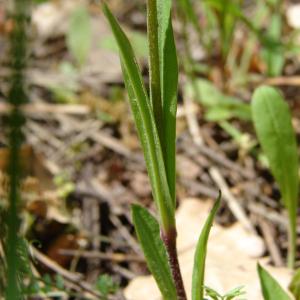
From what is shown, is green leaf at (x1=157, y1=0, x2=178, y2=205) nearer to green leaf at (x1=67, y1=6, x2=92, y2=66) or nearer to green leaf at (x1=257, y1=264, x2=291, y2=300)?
green leaf at (x1=257, y1=264, x2=291, y2=300)

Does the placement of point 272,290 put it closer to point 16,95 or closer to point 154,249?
point 154,249

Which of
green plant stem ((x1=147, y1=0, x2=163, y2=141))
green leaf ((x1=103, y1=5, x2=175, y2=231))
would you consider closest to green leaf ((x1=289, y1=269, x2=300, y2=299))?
green leaf ((x1=103, y1=5, x2=175, y2=231))

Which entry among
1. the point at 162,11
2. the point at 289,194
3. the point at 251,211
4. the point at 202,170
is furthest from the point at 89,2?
the point at 162,11

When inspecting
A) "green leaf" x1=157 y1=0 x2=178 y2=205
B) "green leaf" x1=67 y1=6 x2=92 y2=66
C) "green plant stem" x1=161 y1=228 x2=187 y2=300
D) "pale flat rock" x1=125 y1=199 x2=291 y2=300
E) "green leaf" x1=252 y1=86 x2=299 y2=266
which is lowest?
"pale flat rock" x1=125 y1=199 x2=291 y2=300

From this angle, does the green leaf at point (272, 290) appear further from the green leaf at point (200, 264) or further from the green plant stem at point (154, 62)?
the green plant stem at point (154, 62)

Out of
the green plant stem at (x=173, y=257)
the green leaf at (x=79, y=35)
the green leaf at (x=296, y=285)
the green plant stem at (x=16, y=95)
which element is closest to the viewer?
the green plant stem at (x=16, y=95)

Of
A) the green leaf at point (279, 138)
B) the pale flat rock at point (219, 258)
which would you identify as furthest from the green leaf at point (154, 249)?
the green leaf at point (279, 138)

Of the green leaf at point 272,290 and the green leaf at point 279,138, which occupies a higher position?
the green leaf at point 279,138

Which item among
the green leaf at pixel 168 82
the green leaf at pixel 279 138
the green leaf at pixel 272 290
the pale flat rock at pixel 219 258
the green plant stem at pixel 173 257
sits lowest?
the pale flat rock at pixel 219 258
